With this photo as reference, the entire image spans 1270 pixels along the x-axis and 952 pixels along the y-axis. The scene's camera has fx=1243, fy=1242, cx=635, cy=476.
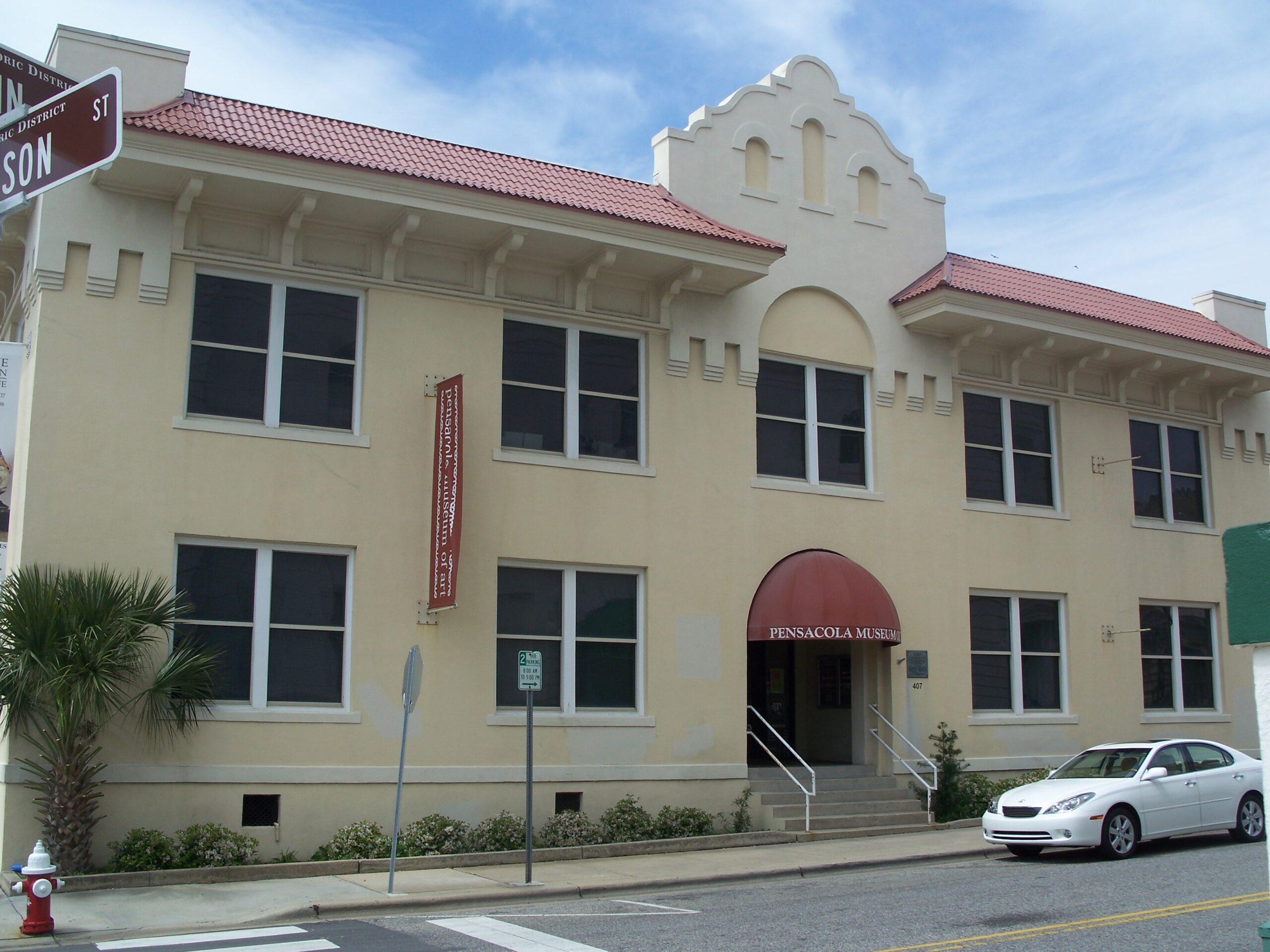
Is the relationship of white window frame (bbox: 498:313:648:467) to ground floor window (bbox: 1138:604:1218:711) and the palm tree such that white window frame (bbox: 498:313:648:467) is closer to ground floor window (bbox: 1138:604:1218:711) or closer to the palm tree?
the palm tree

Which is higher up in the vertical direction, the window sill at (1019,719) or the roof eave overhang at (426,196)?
the roof eave overhang at (426,196)

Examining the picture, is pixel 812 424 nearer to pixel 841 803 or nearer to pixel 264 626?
pixel 841 803

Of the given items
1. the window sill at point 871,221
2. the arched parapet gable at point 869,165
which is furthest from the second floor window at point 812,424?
the arched parapet gable at point 869,165

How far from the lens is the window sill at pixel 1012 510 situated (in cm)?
2105

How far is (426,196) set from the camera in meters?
16.0

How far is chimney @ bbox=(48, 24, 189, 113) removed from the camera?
1514cm

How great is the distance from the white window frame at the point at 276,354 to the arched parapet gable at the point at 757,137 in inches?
278

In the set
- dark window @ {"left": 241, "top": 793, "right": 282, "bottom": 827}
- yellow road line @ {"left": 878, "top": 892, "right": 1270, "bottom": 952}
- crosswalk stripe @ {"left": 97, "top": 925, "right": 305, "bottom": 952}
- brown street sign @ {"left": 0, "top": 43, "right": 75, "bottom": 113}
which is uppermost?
brown street sign @ {"left": 0, "top": 43, "right": 75, "bottom": 113}

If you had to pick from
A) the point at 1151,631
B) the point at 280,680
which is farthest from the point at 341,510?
the point at 1151,631

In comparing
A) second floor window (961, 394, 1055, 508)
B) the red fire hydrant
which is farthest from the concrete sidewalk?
second floor window (961, 394, 1055, 508)

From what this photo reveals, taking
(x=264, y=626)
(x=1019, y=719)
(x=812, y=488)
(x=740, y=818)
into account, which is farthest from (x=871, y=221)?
(x=264, y=626)

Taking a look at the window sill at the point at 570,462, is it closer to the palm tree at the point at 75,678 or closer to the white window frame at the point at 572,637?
the white window frame at the point at 572,637

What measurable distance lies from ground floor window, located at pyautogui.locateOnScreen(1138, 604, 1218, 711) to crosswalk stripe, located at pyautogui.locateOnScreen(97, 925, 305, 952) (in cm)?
1650

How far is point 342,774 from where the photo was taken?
605 inches
